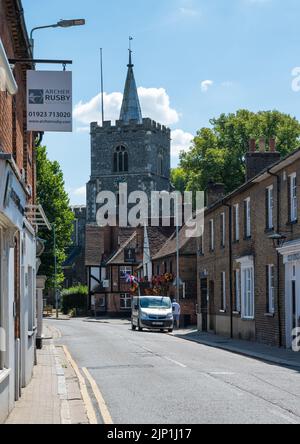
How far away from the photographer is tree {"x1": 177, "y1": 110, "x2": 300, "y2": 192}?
64.3 meters

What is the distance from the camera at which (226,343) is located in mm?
31938

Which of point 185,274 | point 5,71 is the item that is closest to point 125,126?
point 185,274

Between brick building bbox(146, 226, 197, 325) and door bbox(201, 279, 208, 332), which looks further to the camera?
brick building bbox(146, 226, 197, 325)

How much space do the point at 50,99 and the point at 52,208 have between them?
4622 cm

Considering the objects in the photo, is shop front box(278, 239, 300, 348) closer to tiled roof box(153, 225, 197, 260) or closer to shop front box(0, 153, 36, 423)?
shop front box(0, 153, 36, 423)

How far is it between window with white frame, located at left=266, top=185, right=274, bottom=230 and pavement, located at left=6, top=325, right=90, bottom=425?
37.3 ft

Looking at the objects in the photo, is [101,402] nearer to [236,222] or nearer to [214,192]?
[236,222]

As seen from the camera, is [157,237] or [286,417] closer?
[286,417]

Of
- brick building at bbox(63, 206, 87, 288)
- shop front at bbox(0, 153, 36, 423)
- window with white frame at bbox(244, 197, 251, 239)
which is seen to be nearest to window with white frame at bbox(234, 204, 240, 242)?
window with white frame at bbox(244, 197, 251, 239)

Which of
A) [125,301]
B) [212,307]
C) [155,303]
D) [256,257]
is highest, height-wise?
[256,257]

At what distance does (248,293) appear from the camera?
3341 cm

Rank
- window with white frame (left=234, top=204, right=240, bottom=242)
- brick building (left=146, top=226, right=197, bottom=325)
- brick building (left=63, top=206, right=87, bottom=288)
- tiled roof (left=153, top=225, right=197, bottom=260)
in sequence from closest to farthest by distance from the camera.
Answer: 1. window with white frame (left=234, top=204, right=240, bottom=242)
2. brick building (left=146, top=226, right=197, bottom=325)
3. tiled roof (left=153, top=225, right=197, bottom=260)
4. brick building (left=63, top=206, right=87, bottom=288)

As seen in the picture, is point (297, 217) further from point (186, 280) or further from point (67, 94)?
point (186, 280)
